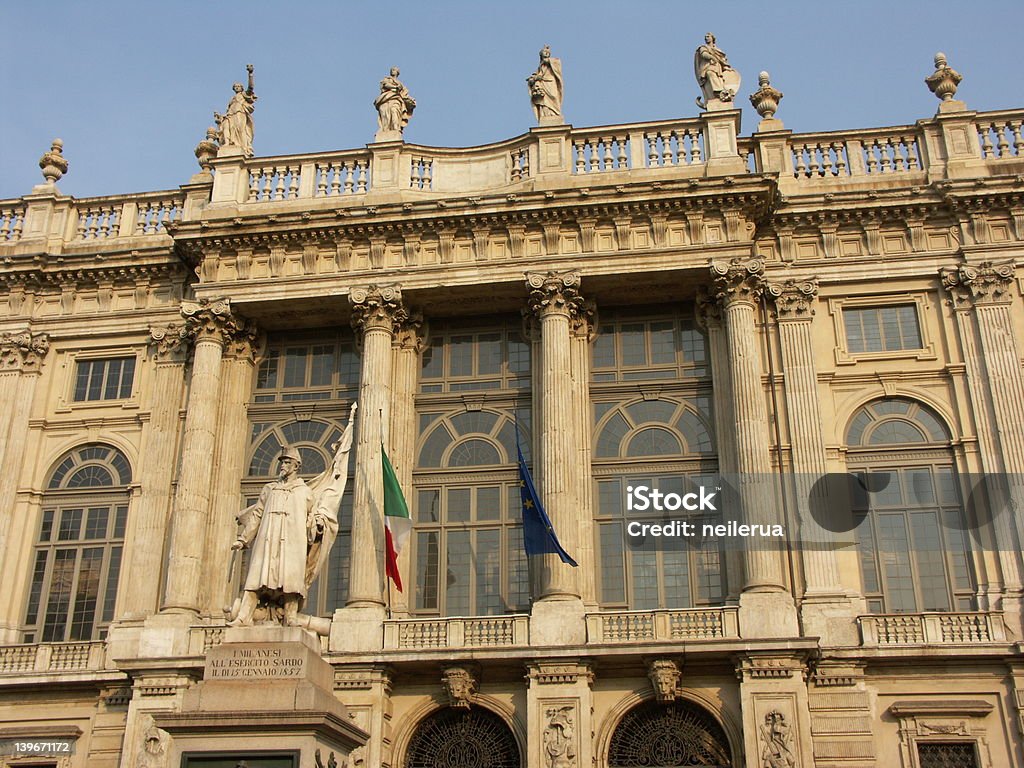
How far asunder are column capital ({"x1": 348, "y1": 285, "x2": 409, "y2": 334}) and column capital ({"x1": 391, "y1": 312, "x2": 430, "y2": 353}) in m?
0.32

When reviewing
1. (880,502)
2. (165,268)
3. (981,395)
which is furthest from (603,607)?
(165,268)

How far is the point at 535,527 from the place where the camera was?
66.7 feet

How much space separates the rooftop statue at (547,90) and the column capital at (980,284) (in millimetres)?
8550

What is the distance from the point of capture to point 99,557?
23.4 m

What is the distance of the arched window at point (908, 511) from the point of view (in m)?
20.8

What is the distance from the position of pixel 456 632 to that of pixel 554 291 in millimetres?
6819

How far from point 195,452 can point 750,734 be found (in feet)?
37.6

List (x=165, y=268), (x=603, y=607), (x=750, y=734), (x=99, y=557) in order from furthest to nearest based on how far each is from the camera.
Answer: (x=165, y=268) < (x=99, y=557) < (x=603, y=607) < (x=750, y=734)

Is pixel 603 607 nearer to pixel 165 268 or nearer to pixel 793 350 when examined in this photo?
pixel 793 350

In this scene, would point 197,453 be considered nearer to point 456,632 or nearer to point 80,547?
point 80,547

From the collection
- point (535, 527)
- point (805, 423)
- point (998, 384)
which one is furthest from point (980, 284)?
point (535, 527)

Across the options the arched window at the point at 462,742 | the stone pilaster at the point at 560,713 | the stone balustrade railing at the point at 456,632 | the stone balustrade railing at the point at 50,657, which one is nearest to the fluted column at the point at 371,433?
the stone balustrade railing at the point at 456,632

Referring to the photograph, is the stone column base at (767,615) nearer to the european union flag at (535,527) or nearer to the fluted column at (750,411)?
the fluted column at (750,411)

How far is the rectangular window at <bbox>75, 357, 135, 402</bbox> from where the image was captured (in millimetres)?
24844
